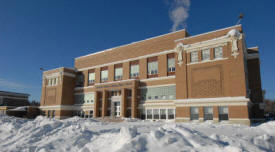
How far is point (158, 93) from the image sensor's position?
3234 centimetres

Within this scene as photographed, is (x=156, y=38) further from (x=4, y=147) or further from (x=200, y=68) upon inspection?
(x=4, y=147)

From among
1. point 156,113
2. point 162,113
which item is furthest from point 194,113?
point 156,113

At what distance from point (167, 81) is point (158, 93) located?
258cm

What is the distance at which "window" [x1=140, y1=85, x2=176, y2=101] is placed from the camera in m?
31.0

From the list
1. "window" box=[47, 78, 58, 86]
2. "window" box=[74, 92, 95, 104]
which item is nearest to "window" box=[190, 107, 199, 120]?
"window" box=[74, 92, 95, 104]

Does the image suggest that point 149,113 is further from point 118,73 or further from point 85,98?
point 85,98

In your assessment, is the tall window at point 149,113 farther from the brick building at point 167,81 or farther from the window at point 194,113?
the window at point 194,113

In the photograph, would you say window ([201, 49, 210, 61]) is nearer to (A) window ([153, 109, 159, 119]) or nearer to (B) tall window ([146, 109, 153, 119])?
(A) window ([153, 109, 159, 119])

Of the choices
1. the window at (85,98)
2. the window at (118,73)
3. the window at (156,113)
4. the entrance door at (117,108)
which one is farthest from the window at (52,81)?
the window at (156,113)

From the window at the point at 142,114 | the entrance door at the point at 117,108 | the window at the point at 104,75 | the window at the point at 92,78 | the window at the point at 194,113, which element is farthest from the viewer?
the window at the point at 92,78

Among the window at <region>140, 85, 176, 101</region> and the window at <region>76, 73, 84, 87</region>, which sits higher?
the window at <region>76, 73, 84, 87</region>

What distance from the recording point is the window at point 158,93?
3097 cm

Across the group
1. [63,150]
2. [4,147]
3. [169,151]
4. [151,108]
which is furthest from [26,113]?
[169,151]

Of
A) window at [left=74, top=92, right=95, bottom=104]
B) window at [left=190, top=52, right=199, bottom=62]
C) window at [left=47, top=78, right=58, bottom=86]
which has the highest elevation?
window at [left=190, top=52, right=199, bottom=62]
